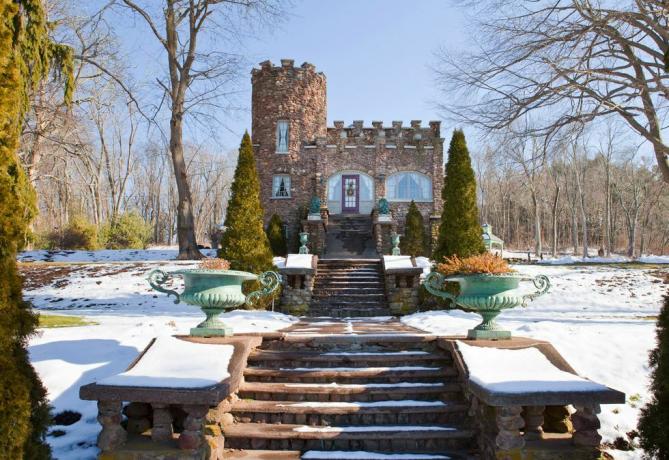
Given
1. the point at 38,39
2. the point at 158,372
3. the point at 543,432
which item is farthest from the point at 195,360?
the point at 38,39

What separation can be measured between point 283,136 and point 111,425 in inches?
829

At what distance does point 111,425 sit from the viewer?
4.16 m

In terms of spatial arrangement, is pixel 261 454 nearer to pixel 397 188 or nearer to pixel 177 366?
pixel 177 366

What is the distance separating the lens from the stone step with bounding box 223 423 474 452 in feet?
14.7

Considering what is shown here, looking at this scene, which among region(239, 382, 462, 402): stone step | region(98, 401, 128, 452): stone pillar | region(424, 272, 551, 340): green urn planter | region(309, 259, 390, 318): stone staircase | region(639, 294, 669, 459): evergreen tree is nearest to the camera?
region(639, 294, 669, 459): evergreen tree

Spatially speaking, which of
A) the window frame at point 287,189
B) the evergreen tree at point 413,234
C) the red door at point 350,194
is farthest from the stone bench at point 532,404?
the window frame at point 287,189

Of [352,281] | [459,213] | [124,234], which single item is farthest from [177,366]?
[124,234]

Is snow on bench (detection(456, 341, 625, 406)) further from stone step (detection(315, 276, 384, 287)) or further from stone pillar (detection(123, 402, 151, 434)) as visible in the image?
stone step (detection(315, 276, 384, 287))

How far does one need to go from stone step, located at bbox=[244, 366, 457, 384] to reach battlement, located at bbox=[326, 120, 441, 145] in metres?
19.6

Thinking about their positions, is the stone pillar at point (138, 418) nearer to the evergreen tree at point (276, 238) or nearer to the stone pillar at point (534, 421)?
the stone pillar at point (534, 421)

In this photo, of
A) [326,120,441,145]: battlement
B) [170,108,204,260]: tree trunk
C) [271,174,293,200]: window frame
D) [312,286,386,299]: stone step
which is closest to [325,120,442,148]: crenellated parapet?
[326,120,441,145]: battlement

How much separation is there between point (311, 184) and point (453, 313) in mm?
15083

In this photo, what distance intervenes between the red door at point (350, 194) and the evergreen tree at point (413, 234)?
3.13 metres

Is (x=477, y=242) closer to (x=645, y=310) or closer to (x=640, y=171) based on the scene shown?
(x=645, y=310)
